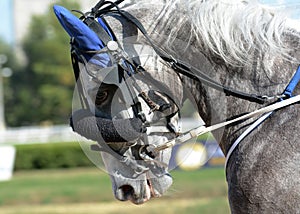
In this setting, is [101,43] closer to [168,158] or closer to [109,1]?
[109,1]

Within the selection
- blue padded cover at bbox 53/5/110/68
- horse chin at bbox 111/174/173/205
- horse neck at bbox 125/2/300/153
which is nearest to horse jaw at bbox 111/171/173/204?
A: horse chin at bbox 111/174/173/205

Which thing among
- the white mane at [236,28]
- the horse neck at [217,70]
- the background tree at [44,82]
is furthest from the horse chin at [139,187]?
the background tree at [44,82]

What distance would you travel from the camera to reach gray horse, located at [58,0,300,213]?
113 inches

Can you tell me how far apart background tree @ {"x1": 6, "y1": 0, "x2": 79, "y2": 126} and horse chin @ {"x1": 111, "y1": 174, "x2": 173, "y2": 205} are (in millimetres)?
48128

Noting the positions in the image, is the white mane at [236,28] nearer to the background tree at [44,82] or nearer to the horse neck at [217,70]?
the horse neck at [217,70]

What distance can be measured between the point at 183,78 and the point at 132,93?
0.28m

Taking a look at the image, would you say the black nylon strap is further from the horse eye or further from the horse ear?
the horse eye

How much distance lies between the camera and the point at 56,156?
25.8 metres

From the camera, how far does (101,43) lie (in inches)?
124

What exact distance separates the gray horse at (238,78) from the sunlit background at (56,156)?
203 mm

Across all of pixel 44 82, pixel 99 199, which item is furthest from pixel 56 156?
pixel 44 82

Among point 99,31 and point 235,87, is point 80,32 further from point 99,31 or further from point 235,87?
point 235,87

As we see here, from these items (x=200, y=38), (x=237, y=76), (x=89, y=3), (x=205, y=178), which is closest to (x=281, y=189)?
(x=237, y=76)

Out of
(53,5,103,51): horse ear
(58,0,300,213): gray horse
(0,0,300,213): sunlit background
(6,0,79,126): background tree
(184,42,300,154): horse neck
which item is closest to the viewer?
(58,0,300,213): gray horse
